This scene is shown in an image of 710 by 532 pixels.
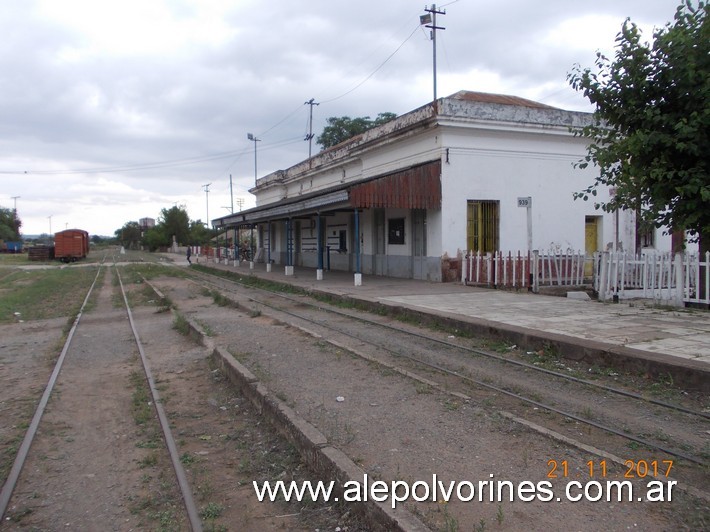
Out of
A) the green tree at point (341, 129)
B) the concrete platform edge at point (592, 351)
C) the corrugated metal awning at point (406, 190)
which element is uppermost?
the green tree at point (341, 129)

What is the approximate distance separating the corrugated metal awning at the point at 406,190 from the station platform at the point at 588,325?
11.5 ft

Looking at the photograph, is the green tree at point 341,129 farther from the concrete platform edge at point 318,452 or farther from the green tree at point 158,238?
the concrete platform edge at point 318,452

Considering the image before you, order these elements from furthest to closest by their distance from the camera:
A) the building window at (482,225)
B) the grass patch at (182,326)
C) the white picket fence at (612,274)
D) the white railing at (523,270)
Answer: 1. the building window at (482,225)
2. the white railing at (523,270)
3. the white picket fence at (612,274)
4. the grass patch at (182,326)

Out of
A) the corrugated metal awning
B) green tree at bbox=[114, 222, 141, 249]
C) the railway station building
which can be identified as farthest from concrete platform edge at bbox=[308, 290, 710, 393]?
green tree at bbox=[114, 222, 141, 249]

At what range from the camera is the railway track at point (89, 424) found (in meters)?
4.14

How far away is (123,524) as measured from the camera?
3830 mm

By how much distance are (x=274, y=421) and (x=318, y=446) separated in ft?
4.02

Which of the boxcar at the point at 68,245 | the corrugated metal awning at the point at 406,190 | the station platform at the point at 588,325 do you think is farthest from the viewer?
the boxcar at the point at 68,245

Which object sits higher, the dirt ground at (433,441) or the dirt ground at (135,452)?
the dirt ground at (433,441)

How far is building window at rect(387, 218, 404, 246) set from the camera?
72.1 ft

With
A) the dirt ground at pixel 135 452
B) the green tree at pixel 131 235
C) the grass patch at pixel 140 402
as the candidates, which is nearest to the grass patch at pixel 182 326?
the dirt ground at pixel 135 452

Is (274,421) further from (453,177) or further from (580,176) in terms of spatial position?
(580,176)

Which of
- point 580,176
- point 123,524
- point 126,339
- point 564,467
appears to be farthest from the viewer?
point 580,176


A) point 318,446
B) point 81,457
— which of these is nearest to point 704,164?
point 318,446
